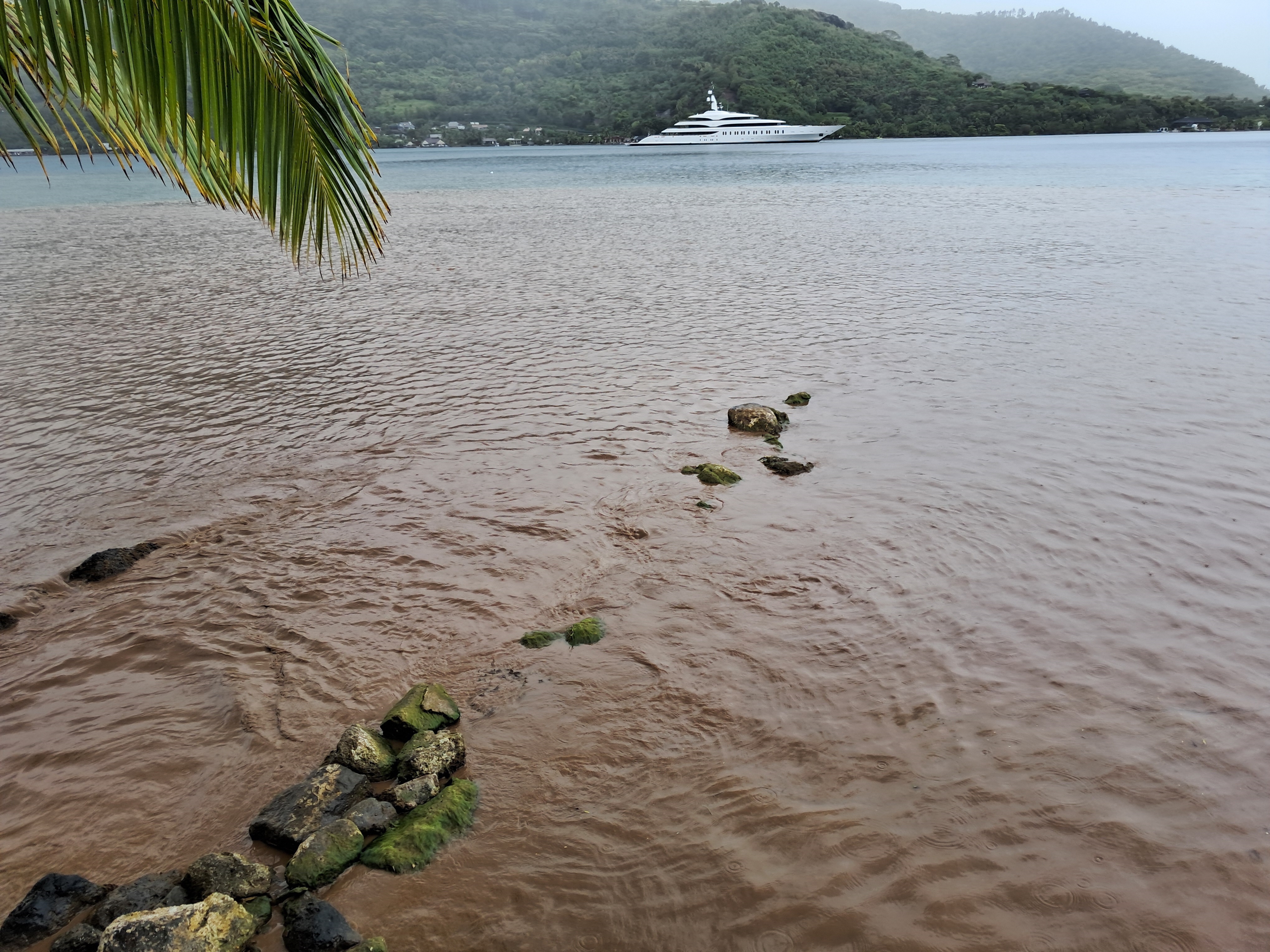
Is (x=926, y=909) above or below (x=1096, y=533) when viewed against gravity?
below

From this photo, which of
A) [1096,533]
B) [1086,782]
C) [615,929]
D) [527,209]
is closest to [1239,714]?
[1086,782]

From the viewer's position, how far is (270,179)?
13.0 ft

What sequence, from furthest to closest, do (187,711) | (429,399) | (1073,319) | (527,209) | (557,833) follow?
(527,209) → (1073,319) → (429,399) → (187,711) → (557,833)

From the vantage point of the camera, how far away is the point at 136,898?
4492mm

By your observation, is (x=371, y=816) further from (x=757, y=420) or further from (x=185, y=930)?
(x=757, y=420)

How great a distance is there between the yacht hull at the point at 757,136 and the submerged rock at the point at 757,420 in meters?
133

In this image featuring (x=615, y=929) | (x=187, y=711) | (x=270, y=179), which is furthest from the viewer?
(x=187, y=711)

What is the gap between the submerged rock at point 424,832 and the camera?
4840 millimetres

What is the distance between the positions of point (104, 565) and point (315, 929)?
5.53 metres

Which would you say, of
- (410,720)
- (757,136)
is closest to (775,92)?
(757,136)

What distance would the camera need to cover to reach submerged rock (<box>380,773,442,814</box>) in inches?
207

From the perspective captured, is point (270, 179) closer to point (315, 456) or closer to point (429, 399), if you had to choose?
point (315, 456)

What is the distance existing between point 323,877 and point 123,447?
908 cm

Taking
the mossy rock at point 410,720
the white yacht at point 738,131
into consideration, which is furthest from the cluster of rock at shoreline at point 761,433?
the white yacht at point 738,131
